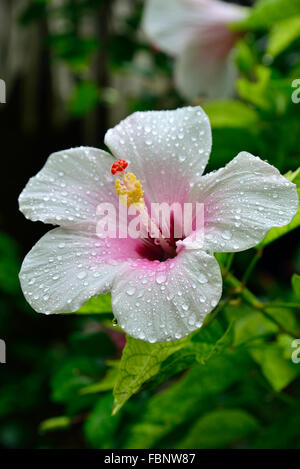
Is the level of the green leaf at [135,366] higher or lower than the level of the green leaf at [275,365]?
higher

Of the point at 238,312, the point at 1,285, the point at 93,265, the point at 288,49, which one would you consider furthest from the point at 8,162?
the point at 93,265

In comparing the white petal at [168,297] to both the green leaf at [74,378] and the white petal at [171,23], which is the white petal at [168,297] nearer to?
the green leaf at [74,378]

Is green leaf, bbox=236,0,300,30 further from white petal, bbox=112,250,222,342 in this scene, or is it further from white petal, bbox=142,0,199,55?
white petal, bbox=112,250,222,342

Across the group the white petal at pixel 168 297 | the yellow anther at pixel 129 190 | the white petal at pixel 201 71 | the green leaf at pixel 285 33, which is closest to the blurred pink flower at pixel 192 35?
the white petal at pixel 201 71

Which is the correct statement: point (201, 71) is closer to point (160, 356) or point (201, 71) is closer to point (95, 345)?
point (95, 345)

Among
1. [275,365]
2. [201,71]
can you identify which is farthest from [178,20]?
[275,365]

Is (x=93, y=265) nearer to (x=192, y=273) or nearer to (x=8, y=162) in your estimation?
(x=192, y=273)
